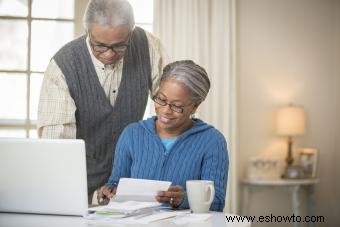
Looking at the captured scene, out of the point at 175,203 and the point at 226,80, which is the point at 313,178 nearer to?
the point at 226,80

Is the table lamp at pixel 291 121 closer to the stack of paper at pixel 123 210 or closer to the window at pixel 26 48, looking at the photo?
the window at pixel 26 48

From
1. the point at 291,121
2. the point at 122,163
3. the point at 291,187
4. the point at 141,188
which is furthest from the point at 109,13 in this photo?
the point at 291,187

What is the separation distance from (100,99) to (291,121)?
85.0 inches

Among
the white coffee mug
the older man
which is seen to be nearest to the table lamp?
the older man

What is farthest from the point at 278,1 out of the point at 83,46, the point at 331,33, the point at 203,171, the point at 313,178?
the point at 203,171

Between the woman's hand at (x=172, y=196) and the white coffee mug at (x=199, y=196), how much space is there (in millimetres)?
46

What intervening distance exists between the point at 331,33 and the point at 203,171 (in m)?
3.18

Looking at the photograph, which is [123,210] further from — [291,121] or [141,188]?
[291,121]

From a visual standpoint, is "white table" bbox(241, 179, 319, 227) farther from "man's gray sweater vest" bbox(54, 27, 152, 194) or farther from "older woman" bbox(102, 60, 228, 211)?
"older woman" bbox(102, 60, 228, 211)

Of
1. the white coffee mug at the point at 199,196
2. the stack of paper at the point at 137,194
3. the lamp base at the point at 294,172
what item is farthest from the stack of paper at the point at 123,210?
the lamp base at the point at 294,172

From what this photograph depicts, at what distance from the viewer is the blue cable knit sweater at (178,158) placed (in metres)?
1.94

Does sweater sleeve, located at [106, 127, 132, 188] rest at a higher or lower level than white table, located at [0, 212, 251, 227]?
higher

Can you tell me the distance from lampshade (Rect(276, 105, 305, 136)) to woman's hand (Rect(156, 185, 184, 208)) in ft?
9.06

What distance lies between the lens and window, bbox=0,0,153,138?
4035 millimetres
